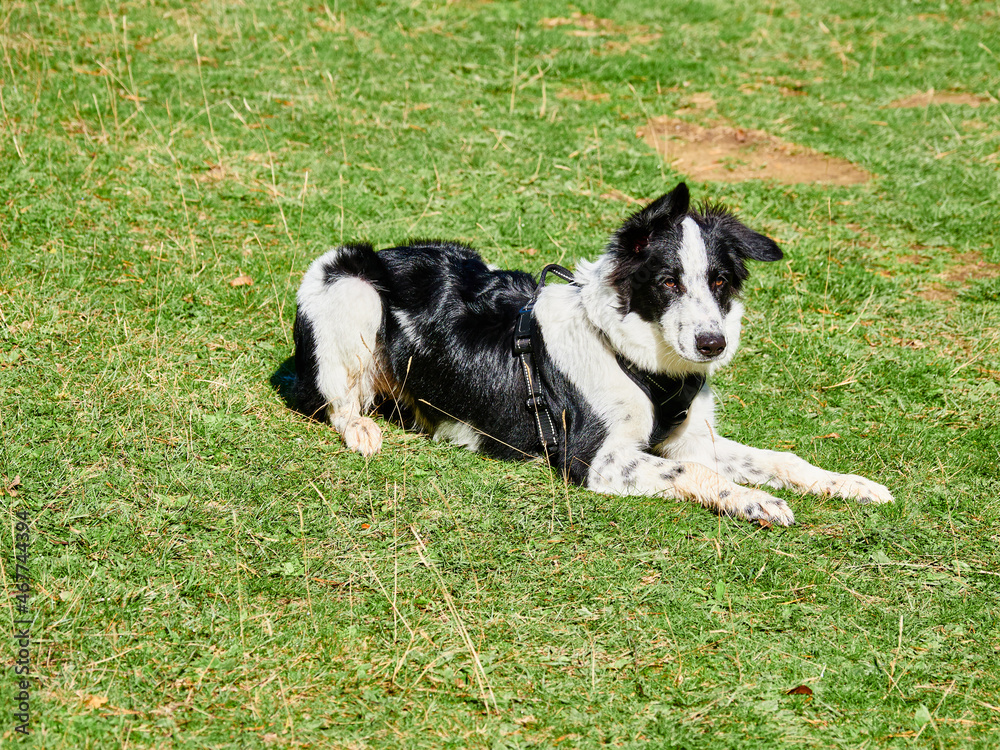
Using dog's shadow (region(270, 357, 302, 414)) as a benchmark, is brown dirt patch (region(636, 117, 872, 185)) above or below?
above

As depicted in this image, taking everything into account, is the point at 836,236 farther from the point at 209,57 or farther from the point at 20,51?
the point at 20,51

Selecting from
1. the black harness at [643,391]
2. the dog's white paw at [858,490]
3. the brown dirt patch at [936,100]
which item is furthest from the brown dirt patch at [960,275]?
the brown dirt patch at [936,100]

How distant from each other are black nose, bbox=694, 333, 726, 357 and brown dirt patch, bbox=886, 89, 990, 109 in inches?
269

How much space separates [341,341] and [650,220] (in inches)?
72.1

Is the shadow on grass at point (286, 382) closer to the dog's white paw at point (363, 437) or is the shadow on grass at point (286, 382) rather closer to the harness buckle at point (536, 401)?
the dog's white paw at point (363, 437)

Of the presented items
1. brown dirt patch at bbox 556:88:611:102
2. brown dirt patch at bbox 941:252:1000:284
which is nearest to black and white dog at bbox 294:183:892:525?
brown dirt patch at bbox 941:252:1000:284

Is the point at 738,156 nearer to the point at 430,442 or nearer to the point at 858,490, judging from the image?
the point at 858,490

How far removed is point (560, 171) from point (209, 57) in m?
4.25

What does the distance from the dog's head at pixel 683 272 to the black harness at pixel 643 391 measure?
0.25m

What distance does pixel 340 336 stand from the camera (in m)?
5.04

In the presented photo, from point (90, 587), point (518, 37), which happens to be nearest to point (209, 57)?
point (518, 37)

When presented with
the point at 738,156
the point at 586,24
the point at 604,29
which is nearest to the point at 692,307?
the point at 738,156

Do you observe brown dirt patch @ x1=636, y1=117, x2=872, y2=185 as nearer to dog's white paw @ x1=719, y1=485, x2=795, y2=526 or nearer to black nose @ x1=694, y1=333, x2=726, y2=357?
black nose @ x1=694, y1=333, x2=726, y2=357

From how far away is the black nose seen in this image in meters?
4.35
